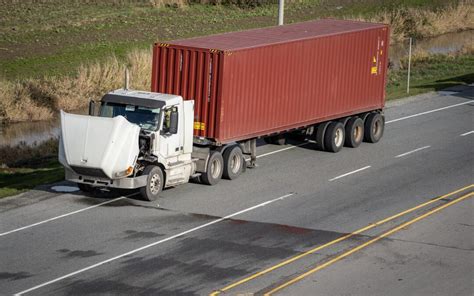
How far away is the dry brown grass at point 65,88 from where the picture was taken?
133ft

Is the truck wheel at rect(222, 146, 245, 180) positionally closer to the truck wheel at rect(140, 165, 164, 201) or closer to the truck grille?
the truck wheel at rect(140, 165, 164, 201)

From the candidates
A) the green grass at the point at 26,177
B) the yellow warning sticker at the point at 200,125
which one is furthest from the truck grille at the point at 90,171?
the yellow warning sticker at the point at 200,125

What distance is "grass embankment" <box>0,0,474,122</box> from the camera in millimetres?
42375

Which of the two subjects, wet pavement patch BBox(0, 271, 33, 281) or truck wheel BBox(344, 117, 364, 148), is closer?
wet pavement patch BBox(0, 271, 33, 281)

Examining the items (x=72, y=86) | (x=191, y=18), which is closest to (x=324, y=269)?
(x=72, y=86)

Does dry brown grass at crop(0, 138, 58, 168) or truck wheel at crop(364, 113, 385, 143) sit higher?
truck wheel at crop(364, 113, 385, 143)

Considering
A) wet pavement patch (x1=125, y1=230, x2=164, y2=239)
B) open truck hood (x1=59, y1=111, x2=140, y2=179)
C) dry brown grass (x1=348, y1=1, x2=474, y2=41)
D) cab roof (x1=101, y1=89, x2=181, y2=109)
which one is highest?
dry brown grass (x1=348, y1=1, x2=474, y2=41)

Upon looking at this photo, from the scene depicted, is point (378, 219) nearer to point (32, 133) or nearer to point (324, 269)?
point (324, 269)

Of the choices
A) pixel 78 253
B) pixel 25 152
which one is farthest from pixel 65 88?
pixel 78 253

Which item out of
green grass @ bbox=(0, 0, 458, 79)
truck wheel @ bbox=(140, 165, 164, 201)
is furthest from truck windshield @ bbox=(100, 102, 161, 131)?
green grass @ bbox=(0, 0, 458, 79)

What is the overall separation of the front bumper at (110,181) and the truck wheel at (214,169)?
238 centimetres

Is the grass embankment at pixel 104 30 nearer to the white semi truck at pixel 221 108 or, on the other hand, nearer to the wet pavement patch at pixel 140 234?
the white semi truck at pixel 221 108

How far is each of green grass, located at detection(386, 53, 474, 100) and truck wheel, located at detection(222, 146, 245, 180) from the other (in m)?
14.4

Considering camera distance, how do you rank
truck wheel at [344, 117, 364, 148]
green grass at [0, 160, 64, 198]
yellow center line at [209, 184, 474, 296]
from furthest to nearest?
truck wheel at [344, 117, 364, 148] < green grass at [0, 160, 64, 198] < yellow center line at [209, 184, 474, 296]
